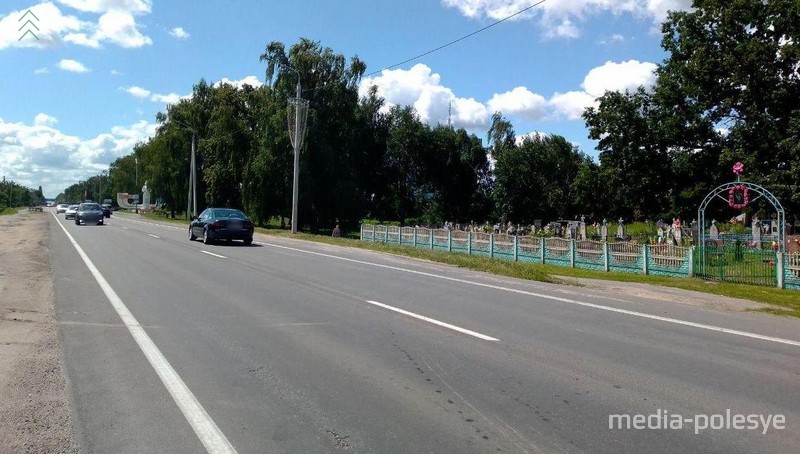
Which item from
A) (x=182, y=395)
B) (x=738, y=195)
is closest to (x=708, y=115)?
(x=738, y=195)

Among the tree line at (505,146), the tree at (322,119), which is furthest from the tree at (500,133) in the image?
the tree at (322,119)

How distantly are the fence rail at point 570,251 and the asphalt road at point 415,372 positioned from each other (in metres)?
7.78

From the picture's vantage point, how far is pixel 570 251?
2322 cm

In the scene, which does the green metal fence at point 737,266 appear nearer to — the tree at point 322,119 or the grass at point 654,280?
the grass at point 654,280

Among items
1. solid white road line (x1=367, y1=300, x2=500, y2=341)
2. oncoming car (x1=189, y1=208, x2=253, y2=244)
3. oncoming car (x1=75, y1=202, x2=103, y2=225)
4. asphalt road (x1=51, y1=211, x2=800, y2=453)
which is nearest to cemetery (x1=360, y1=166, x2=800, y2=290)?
asphalt road (x1=51, y1=211, x2=800, y2=453)

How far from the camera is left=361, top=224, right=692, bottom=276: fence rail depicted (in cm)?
2014

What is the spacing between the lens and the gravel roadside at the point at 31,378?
16.1ft

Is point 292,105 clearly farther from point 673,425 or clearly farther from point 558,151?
point 558,151

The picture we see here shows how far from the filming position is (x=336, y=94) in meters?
51.1

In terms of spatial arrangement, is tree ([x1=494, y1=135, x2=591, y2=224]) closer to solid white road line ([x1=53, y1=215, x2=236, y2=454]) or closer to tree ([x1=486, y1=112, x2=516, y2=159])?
tree ([x1=486, y1=112, x2=516, y2=159])

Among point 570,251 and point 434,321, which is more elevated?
point 570,251

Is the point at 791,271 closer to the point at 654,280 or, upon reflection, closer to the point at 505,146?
the point at 654,280

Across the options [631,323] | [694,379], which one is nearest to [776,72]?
[631,323]

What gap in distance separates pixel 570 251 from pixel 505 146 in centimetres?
5904
